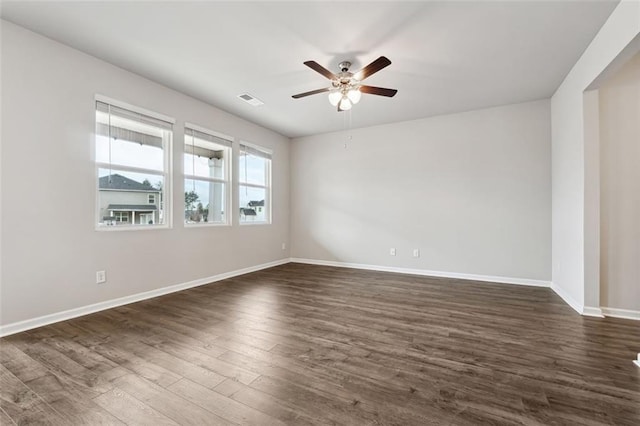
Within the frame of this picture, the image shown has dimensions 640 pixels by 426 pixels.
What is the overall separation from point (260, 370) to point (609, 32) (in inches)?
160

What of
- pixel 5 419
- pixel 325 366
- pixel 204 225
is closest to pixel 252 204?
pixel 204 225

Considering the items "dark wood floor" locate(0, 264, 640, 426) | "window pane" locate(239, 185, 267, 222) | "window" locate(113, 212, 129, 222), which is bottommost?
"dark wood floor" locate(0, 264, 640, 426)

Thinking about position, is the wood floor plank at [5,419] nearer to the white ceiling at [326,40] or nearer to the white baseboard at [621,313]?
the white ceiling at [326,40]

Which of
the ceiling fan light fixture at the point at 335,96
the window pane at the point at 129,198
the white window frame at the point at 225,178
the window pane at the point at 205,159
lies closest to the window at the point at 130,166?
the window pane at the point at 129,198

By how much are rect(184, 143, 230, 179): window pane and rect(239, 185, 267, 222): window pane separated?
1.95 ft

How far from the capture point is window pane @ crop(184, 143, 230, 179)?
4215 mm

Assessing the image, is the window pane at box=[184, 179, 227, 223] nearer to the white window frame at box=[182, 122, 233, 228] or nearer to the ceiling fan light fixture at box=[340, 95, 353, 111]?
the white window frame at box=[182, 122, 233, 228]

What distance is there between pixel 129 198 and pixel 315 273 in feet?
10.5

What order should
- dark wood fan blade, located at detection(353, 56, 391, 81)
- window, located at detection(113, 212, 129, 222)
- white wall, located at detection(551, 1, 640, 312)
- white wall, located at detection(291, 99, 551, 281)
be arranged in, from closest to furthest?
1. white wall, located at detection(551, 1, 640, 312)
2. dark wood fan blade, located at detection(353, 56, 391, 81)
3. window, located at detection(113, 212, 129, 222)
4. white wall, located at detection(291, 99, 551, 281)

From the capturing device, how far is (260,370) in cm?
195

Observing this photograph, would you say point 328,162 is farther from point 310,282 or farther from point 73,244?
point 73,244

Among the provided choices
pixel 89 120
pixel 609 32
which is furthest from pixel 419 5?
pixel 89 120

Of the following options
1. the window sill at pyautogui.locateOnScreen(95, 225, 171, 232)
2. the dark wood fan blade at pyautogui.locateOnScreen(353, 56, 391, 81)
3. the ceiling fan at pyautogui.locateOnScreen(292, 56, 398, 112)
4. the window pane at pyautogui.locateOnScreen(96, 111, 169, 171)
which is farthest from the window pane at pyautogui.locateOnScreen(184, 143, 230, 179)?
the dark wood fan blade at pyautogui.locateOnScreen(353, 56, 391, 81)

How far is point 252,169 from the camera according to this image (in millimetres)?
5477
